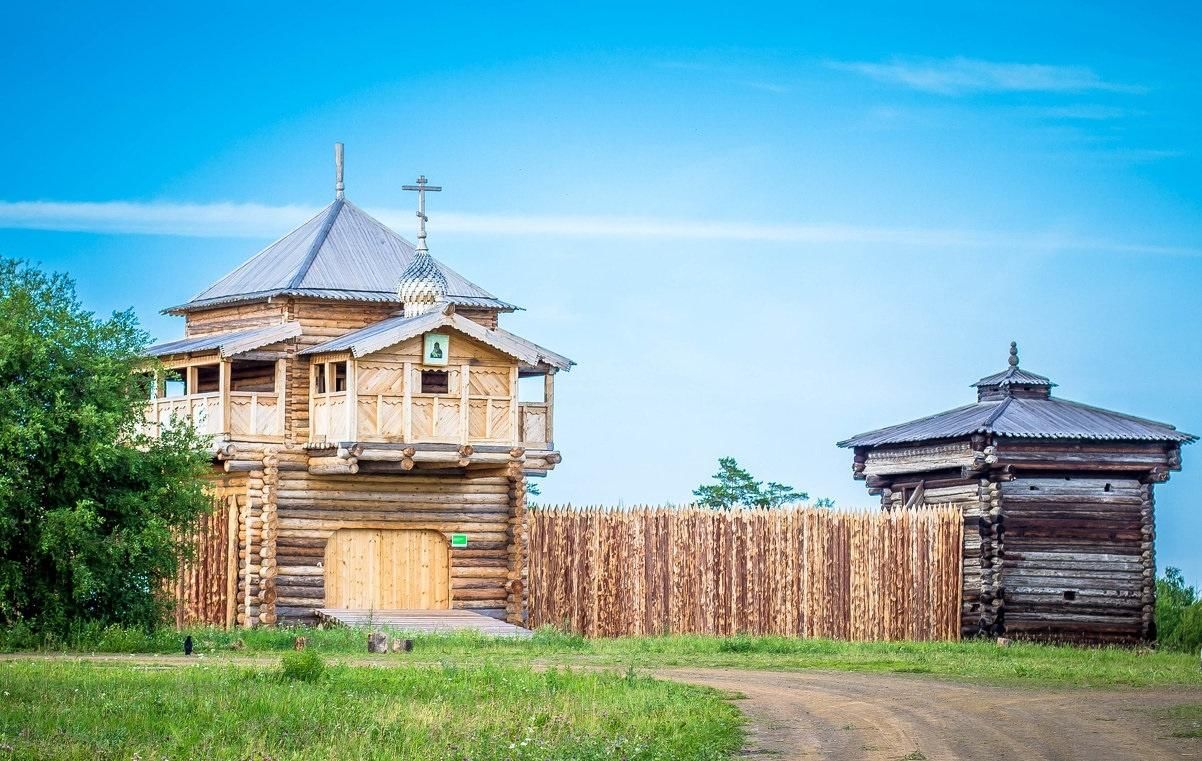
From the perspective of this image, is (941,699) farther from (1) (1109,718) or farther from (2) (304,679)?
(2) (304,679)

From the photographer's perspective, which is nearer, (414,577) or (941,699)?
(941,699)

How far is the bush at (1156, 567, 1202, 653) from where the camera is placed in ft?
119

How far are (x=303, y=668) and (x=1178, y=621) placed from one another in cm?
2229

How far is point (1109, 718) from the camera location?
1883 cm

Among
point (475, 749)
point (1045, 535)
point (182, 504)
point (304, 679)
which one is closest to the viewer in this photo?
point (475, 749)

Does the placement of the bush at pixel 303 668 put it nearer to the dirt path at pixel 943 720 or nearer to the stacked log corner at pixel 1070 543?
the dirt path at pixel 943 720

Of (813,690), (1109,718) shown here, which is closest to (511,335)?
(813,690)

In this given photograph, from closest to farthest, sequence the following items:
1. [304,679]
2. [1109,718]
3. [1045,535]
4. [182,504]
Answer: [1109,718]
[304,679]
[182,504]
[1045,535]

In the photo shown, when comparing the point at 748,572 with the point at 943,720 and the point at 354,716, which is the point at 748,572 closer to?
the point at 943,720

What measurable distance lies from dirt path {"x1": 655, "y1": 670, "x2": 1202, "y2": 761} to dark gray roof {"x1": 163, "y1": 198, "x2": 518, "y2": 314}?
1535cm

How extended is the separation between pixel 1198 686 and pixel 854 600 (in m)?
13.0

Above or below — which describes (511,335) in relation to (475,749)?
above

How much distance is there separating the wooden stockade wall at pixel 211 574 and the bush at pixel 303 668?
15.1 m

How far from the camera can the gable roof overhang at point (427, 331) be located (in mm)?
33938
